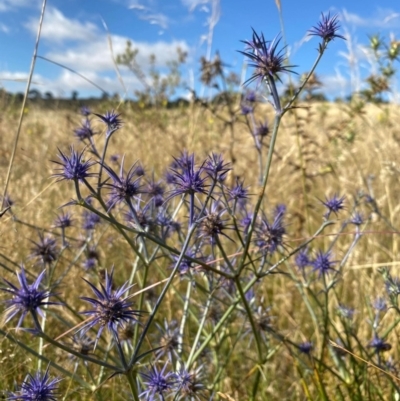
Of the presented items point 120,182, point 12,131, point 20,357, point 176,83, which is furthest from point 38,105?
point 120,182

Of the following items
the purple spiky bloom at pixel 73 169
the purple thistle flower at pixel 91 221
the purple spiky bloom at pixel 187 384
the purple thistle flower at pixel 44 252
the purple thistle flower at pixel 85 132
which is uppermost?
the purple thistle flower at pixel 85 132

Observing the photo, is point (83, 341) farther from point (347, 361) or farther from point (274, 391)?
point (347, 361)

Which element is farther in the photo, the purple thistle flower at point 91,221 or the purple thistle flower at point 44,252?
the purple thistle flower at point 91,221

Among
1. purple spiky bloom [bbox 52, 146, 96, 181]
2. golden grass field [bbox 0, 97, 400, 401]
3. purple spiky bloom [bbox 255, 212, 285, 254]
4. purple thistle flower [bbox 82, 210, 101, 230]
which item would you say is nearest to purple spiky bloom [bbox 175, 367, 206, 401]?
golden grass field [bbox 0, 97, 400, 401]

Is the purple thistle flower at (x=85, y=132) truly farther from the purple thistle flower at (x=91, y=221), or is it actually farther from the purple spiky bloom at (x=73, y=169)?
the purple spiky bloom at (x=73, y=169)

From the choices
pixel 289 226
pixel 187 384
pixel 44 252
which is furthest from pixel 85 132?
pixel 289 226

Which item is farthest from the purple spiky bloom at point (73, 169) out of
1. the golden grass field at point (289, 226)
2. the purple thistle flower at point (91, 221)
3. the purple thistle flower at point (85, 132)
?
the purple thistle flower at point (91, 221)

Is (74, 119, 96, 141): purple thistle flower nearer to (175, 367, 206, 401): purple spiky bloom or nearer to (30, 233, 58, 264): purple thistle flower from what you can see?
(30, 233, 58, 264): purple thistle flower

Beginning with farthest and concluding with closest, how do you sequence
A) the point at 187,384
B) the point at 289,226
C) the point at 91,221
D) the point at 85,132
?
the point at 289,226, the point at 91,221, the point at 85,132, the point at 187,384

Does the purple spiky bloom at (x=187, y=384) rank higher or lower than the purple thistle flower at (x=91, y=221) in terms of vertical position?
lower

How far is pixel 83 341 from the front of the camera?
1.17m

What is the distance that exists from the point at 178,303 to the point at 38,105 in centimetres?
485

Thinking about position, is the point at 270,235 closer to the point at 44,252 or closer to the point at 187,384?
the point at 187,384

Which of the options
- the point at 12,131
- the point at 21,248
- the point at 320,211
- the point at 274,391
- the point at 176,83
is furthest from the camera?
the point at 12,131
